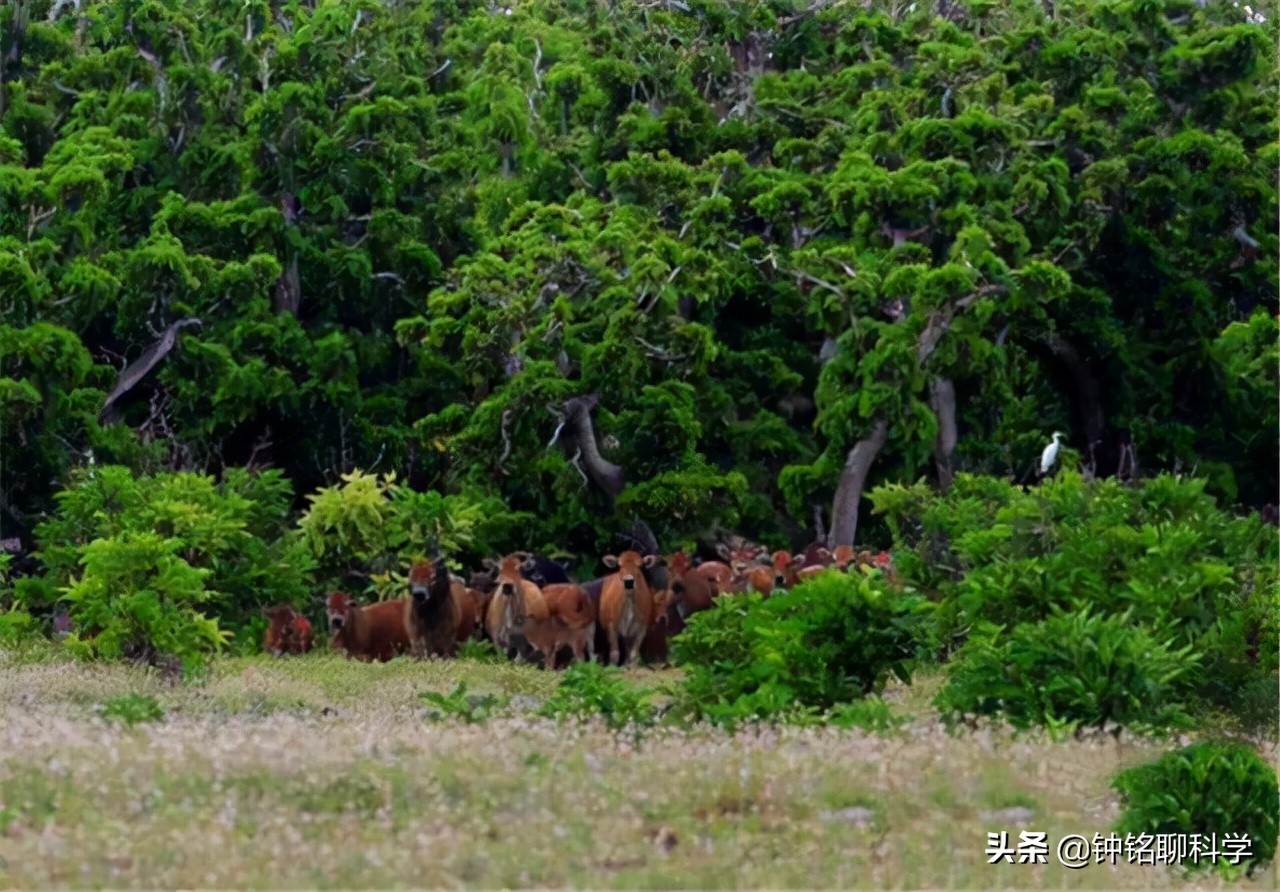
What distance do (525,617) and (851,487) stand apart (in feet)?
19.3

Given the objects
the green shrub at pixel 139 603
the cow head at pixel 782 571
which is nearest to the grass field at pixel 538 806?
the green shrub at pixel 139 603

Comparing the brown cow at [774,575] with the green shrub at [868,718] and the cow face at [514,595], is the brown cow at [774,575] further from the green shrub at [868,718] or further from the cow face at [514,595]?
the green shrub at [868,718]

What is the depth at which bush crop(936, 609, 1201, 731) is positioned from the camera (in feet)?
35.4

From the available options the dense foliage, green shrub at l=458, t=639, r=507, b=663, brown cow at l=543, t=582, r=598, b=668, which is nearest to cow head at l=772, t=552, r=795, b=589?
brown cow at l=543, t=582, r=598, b=668

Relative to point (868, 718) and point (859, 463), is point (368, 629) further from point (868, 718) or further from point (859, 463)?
point (868, 718)

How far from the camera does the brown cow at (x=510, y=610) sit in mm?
18234

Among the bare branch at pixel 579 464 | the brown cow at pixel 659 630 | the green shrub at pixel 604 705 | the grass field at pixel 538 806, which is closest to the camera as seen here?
the grass field at pixel 538 806

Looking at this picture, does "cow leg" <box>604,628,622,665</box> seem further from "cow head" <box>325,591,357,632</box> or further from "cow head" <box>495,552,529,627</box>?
"cow head" <box>325,591,357,632</box>

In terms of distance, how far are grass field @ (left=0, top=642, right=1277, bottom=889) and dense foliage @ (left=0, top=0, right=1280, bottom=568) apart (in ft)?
37.3

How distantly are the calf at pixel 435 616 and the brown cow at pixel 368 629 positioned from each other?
12 centimetres

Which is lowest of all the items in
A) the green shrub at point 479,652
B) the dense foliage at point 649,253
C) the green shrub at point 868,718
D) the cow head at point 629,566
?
the green shrub at point 479,652

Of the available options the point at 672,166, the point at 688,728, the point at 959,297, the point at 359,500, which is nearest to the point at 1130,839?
the point at 688,728

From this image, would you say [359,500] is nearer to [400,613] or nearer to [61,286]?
[400,613]

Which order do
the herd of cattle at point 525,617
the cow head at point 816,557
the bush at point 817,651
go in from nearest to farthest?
the bush at point 817,651 < the herd of cattle at point 525,617 < the cow head at point 816,557
